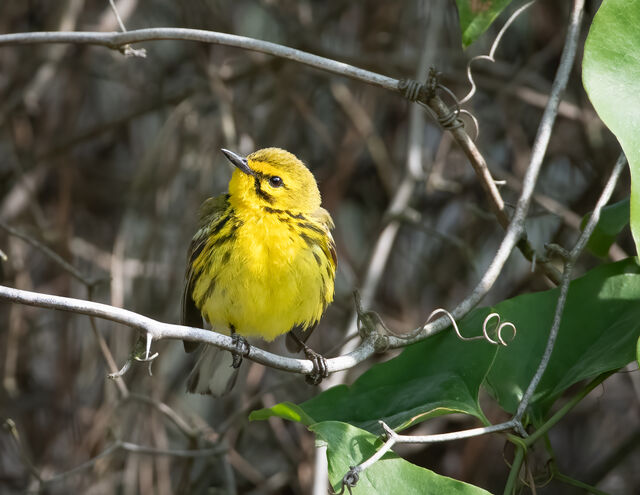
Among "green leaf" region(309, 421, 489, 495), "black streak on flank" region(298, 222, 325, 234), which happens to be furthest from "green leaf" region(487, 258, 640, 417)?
"black streak on flank" region(298, 222, 325, 234)

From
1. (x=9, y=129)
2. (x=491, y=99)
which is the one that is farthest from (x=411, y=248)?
(x=9, y=129)

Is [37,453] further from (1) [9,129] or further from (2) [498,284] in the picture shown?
(2) [498,284]

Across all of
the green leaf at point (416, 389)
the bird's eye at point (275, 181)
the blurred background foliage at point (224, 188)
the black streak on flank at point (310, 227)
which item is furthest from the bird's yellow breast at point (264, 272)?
the blurred background foliage at point (224, 188)

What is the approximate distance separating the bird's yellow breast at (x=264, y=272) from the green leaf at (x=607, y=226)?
94cm

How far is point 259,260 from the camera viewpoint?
276cm

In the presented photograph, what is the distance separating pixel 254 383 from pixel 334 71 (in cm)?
242

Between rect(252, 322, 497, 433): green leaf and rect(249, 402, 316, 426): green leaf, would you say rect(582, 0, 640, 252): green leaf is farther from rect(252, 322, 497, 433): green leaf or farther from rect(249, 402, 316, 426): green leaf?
rect(249, 402, 316, 426): green leaf

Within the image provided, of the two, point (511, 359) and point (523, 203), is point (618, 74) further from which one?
point (511, 359)

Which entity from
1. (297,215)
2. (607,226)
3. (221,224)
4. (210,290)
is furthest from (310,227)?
(607,226)

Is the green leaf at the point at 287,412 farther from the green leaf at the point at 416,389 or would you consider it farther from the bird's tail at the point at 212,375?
the bird's tail at the point at 212,375

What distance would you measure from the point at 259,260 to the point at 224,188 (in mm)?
1914

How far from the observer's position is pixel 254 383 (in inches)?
169

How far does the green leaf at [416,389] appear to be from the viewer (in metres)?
2.02

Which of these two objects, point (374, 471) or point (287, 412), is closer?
point (374, 471)
